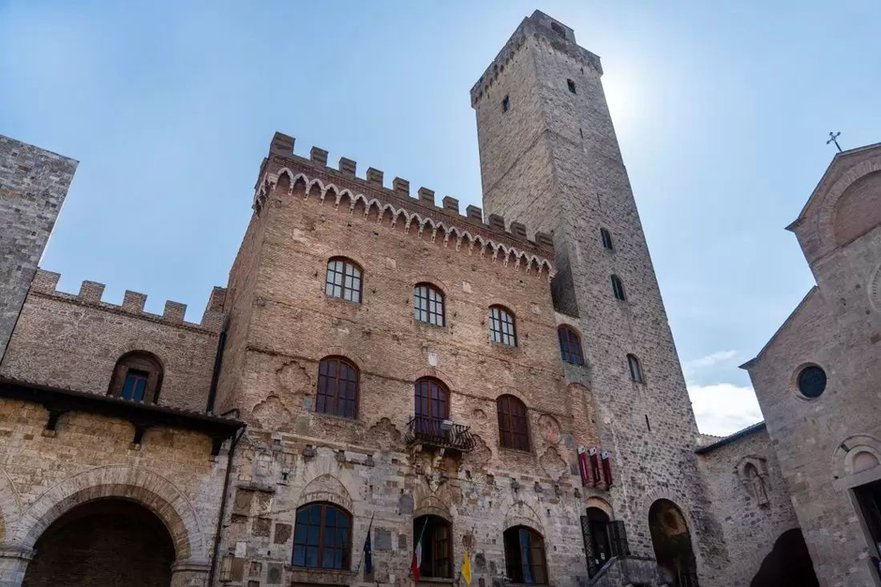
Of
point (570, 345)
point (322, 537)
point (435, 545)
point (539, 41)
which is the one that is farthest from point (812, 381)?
point (539, 41)

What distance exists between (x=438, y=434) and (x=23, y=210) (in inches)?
487

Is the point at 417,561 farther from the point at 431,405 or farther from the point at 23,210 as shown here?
the point at 23,210

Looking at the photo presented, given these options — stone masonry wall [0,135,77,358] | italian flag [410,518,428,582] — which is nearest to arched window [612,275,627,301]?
italian flag [410,518,428,582]

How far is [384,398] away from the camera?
16031mm

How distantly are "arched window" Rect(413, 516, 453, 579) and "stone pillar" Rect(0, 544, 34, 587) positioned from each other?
791cm

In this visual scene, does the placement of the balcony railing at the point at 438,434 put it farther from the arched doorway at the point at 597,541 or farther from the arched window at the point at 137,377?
the arched window at the point at 137,377

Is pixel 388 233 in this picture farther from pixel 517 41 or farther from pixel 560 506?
pixel 517 41

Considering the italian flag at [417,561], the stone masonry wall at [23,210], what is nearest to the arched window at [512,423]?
the italian flag at [417,561]

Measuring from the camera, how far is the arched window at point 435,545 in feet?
48.5

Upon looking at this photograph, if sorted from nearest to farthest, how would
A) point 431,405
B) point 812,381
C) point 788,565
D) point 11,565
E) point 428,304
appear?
point 11,565, point 431,405, point 812,381, point 428,304, point 788,565

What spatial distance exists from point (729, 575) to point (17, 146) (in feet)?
80.1

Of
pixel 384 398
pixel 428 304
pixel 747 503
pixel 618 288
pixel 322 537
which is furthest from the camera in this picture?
pixel 618 288

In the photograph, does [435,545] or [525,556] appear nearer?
[435,545]

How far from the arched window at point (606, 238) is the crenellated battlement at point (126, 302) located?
15.0 m
